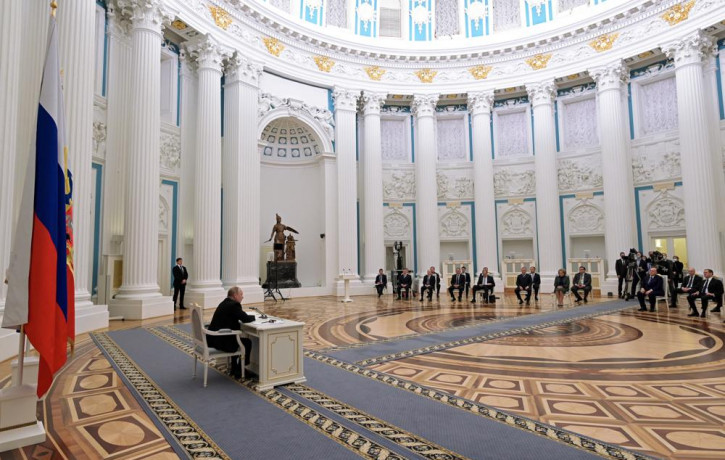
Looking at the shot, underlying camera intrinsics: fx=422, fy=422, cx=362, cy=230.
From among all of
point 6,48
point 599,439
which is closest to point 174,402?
point 599,439

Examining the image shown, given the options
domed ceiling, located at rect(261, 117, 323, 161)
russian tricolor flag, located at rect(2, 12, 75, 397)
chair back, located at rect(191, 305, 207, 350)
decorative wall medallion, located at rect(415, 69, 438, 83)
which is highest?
decorative wall medallion, located at rect(415, 69, 438, 83)

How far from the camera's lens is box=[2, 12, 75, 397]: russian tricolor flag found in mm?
2881

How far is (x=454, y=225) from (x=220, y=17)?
1167 centimetres

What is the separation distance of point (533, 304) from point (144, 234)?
33.7 feet

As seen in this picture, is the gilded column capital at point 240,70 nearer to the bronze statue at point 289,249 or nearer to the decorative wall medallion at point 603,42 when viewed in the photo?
the bronze statue at point 289,249

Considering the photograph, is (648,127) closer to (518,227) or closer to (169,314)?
(518,227)

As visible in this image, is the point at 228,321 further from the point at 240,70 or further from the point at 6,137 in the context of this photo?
the point at 240,70

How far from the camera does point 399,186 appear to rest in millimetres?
18172

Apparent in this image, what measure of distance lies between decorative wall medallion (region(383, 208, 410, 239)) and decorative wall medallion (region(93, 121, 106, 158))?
35.3 feet

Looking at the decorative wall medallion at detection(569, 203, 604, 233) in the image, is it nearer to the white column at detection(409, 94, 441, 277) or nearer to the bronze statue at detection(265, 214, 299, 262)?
the white column at detection(409, 94, 441, 277)

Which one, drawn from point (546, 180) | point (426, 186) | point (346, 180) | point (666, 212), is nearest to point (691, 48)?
point (666, 212)

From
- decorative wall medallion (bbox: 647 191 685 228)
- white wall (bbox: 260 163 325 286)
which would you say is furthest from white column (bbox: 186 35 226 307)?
decorative wall medallion (bbox: 647 191 685 228)

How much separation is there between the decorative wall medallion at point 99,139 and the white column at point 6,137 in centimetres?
452

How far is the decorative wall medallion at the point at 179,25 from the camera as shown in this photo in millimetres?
11466
